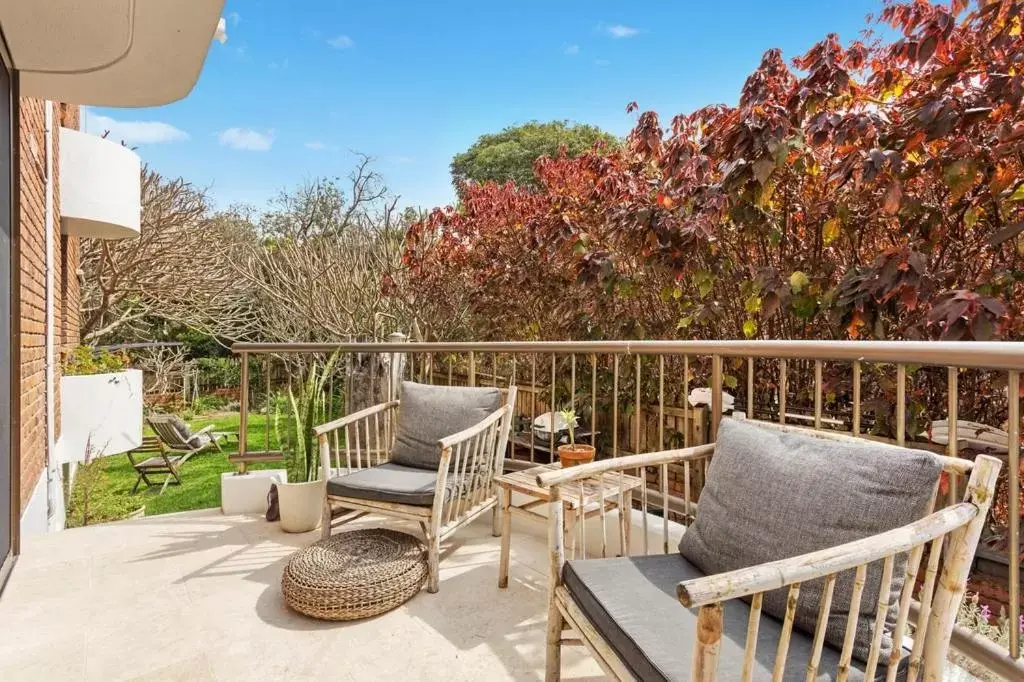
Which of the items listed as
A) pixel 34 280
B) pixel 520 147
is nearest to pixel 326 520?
pixel 34 280

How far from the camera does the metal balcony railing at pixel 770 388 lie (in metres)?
1.41

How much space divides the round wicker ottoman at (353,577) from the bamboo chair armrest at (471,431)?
52 centimetres

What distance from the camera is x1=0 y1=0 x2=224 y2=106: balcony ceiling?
254cm

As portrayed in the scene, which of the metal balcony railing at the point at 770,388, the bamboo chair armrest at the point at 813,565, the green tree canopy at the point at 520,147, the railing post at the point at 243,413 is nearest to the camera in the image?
the bamboo chair armrest at the point at 813,565

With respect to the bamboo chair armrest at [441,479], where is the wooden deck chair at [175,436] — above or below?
below

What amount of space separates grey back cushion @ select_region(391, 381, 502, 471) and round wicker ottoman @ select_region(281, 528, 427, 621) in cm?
60

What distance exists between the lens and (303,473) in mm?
3408

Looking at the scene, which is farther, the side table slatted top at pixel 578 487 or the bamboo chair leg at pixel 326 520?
the bamboo chair leg at pixel 326 520

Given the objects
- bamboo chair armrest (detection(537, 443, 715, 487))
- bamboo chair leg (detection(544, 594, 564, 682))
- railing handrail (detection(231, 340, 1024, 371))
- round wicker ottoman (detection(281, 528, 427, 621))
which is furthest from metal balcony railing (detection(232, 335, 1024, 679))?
round wicker ottoman (detection(281, 528, 427, 621))

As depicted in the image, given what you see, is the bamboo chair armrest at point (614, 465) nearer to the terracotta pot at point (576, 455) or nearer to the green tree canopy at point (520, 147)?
the terracotta pot at point (576, 455)

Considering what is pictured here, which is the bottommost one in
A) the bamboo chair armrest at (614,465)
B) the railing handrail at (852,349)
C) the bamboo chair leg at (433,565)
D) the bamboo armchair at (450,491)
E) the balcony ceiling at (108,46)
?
the bamboo chair leg at (433,565)

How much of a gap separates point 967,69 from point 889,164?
571 mm

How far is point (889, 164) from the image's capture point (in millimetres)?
2506

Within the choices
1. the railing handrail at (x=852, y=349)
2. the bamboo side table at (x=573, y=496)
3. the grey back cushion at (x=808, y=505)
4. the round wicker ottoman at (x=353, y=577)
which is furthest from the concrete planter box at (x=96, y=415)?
the grey back cushion at (x=808, y=505)
